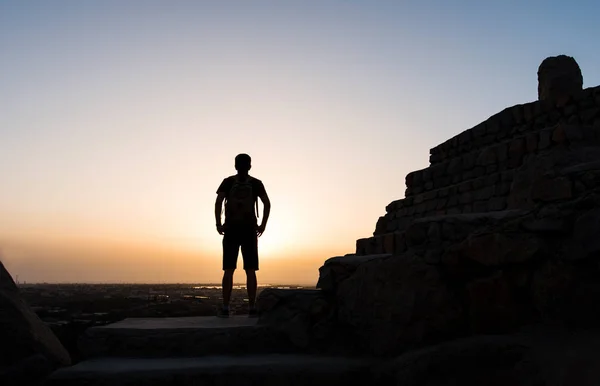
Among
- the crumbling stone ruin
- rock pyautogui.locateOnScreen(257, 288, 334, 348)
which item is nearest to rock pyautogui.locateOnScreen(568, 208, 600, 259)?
the crumbling stone ruin

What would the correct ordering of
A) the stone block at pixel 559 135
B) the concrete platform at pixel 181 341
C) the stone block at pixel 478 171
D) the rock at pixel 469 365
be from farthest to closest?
1. the stone block at pixel 478 171
2. the stone block at pixel 559 135
3. the concrete platform at pixel 181 341
4. the rock at pixel 469 365

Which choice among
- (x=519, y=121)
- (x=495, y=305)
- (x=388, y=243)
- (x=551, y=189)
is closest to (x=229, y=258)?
(x=495, y=305)

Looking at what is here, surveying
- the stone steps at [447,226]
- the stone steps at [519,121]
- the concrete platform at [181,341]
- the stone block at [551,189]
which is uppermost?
the stone steps at [519,121]

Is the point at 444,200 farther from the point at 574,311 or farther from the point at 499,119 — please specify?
the point at 574,311

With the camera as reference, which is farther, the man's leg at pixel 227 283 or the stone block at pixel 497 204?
the stone block at pixel 497 204

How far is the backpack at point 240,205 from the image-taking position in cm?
579

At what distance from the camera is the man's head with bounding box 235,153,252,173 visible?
5.96 m

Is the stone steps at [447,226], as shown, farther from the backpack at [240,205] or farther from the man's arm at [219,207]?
the man's arm at [219,207]

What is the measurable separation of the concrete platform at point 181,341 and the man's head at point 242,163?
1964 mm

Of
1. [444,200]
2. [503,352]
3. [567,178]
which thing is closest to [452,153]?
[444,200]

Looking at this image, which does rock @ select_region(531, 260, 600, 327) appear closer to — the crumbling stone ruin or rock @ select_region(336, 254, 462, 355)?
the crumbling stone ruin

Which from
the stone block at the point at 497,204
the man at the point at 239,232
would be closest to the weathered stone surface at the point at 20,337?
the man at the point at 239,232

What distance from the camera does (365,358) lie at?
4.24m

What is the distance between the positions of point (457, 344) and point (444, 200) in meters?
5.27
